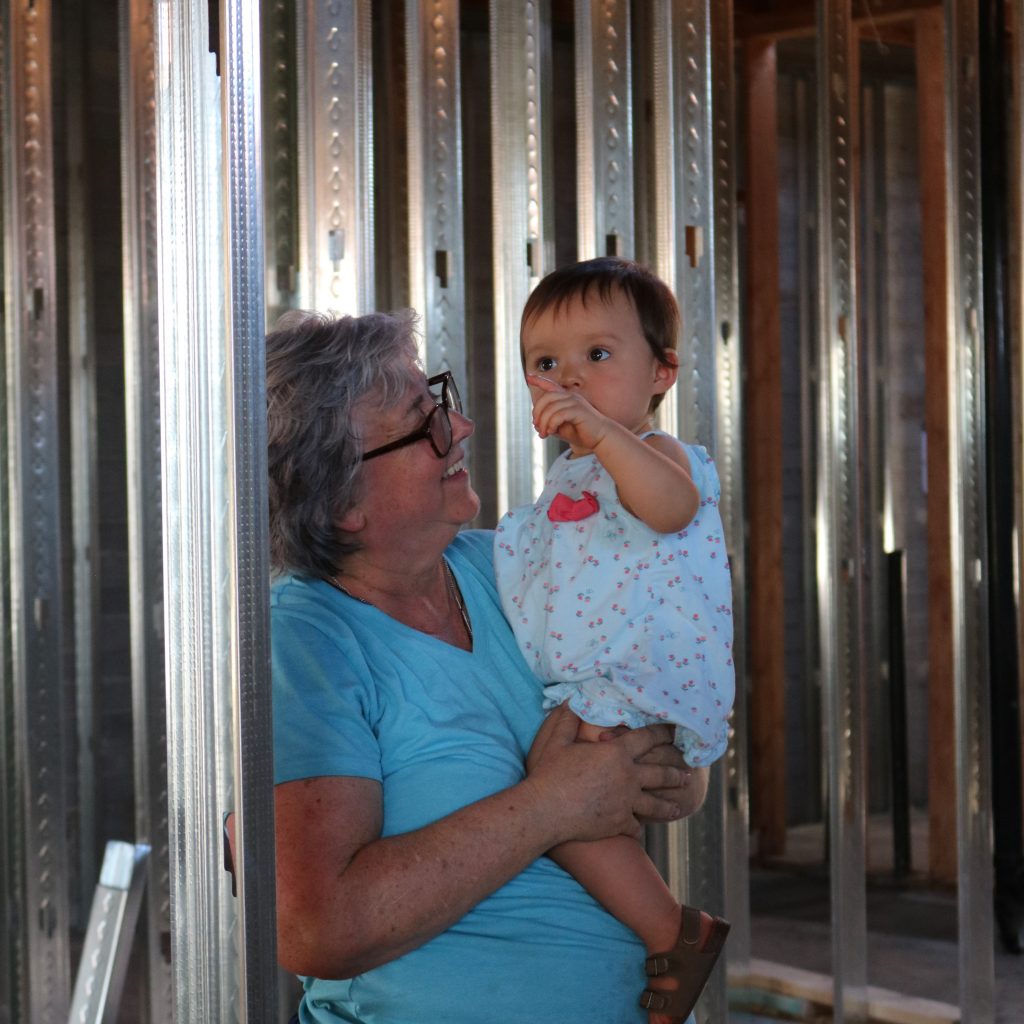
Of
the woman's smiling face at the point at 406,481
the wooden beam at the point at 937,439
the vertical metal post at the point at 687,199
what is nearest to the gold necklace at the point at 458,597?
the woman's smiling face at the point at 406,481

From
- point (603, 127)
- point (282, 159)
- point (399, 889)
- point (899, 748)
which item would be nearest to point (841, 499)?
point (603, 127)

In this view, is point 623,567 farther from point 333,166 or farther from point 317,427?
point 333,166

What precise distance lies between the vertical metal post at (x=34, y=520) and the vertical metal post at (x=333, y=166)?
3.32 feet

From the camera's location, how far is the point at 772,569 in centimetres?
554

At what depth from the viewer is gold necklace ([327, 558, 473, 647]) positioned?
5.26 feet

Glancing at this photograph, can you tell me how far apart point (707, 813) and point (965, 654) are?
3.00 feet

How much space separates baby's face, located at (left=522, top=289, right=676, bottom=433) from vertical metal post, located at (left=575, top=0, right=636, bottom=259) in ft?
4.32

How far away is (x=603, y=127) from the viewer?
3.16m

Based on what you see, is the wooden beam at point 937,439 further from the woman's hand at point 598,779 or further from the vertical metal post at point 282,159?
the woman's hand at point 598,779

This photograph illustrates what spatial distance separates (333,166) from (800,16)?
9.35 feet

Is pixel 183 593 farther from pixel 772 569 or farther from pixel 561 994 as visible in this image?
pixel 772 569

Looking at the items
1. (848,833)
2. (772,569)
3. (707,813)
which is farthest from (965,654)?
(772,569)

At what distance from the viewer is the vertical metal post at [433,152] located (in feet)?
9.77

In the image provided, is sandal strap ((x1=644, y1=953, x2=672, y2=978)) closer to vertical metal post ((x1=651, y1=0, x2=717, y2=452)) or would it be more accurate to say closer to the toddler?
the toddler
